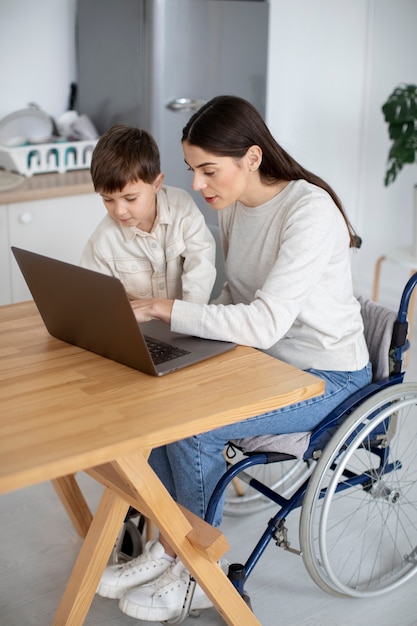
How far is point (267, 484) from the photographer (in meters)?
2.64

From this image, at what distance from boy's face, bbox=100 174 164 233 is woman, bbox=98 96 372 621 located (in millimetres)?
130

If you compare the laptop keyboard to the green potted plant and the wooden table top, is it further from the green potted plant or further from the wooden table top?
Answer: the green potted plant

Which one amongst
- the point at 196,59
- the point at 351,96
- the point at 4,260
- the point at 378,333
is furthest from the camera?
the point at 351,96

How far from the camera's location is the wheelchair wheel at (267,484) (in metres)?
2.49

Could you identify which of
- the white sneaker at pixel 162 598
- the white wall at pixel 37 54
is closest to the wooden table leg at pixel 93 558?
the white sneaker at pixel 162 598

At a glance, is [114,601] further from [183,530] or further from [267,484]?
[267,484]

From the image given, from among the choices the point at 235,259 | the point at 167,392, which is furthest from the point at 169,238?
the point at 167,392

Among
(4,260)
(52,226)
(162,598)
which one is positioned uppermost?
(52,226)

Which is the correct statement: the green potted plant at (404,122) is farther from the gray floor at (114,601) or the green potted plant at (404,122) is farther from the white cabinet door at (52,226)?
the gray floor at (114,601)

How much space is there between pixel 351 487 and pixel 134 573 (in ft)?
1.75

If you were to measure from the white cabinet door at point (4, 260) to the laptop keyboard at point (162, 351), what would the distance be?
1460 mm

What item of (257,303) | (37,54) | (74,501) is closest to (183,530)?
(257,303)

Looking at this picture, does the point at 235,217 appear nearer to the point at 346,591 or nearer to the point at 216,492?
the point at 216,492

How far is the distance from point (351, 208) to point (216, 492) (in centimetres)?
312
